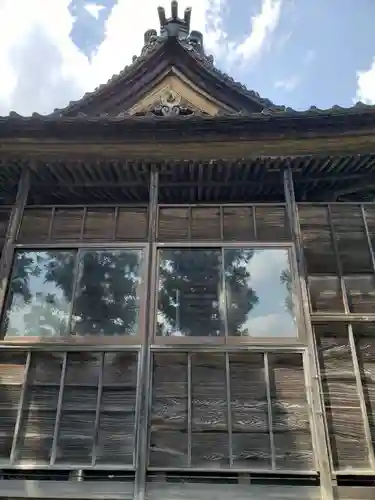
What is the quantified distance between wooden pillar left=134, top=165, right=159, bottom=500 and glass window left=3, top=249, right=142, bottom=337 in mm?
173

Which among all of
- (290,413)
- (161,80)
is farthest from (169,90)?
(290,413)

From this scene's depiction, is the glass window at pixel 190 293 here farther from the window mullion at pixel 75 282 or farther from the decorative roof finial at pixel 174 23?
the decorative roof finial at pixel 174 23

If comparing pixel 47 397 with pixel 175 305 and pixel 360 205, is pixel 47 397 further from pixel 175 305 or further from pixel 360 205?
pixel 360 205

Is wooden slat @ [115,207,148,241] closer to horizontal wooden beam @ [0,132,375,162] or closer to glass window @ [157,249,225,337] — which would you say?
glass window @ [157,249,225,337]

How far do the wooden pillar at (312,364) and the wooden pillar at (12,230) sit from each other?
3.92m

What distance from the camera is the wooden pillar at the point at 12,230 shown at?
6909mm

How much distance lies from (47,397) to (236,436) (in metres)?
2.31

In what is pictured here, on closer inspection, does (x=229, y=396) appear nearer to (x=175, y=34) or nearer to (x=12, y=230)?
(x=12, y=230)

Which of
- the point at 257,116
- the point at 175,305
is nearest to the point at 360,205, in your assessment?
the point at 257,116

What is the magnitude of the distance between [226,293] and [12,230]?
324 centimetres

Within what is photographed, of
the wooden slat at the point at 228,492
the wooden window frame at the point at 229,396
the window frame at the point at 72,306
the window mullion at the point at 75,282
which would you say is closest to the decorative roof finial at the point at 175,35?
the window frame at the point at 72,306

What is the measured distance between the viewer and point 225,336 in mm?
6410

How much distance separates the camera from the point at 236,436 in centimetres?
577

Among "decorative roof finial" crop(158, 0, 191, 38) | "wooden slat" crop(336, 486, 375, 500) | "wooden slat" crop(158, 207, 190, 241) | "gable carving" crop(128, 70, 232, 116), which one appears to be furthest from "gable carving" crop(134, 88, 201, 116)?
"wooden slat" crop(336, 486, 375, 500)
